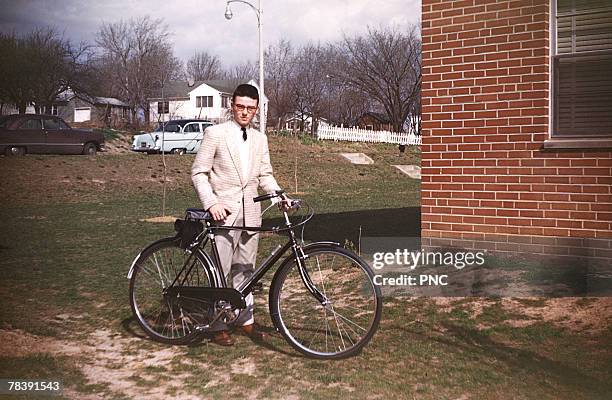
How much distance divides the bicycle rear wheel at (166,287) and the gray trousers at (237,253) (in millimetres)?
133

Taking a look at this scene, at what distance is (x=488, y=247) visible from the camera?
18.0 ft

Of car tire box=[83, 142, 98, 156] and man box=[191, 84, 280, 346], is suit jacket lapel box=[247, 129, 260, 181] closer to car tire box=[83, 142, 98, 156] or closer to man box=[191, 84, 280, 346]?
man box=[191, 84, 280, 346]

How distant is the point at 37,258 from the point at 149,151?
53.4ft

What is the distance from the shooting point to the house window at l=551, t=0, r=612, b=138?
4934 mm

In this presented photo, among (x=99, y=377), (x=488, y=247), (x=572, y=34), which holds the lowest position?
(x=99, y=377)

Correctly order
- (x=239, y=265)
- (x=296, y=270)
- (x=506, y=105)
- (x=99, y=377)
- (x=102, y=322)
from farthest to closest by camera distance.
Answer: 1. (x=506, y=105)
2. (x=102, y=322)
3. (x=239, y=265)
4. (x=296, y=270)
5. (x=99, y=377)

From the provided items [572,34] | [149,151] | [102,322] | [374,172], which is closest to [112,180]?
[149,151]

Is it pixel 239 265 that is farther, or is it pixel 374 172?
pixel 374 172

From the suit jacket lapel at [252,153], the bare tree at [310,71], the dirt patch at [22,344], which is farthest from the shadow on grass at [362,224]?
the dirt patch at [22,344]

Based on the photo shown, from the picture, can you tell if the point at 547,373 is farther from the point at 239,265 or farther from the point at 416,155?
the point at 416,155

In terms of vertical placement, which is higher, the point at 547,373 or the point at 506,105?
the point at 506,105

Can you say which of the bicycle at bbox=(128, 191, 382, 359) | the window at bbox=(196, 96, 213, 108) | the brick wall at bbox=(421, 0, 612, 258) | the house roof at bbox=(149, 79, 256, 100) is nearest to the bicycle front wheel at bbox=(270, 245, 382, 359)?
the bicycle at bbox=(128, 191, 382, 359)

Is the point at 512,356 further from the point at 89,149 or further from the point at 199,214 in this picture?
the point at 89,149

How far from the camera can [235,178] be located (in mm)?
4016
